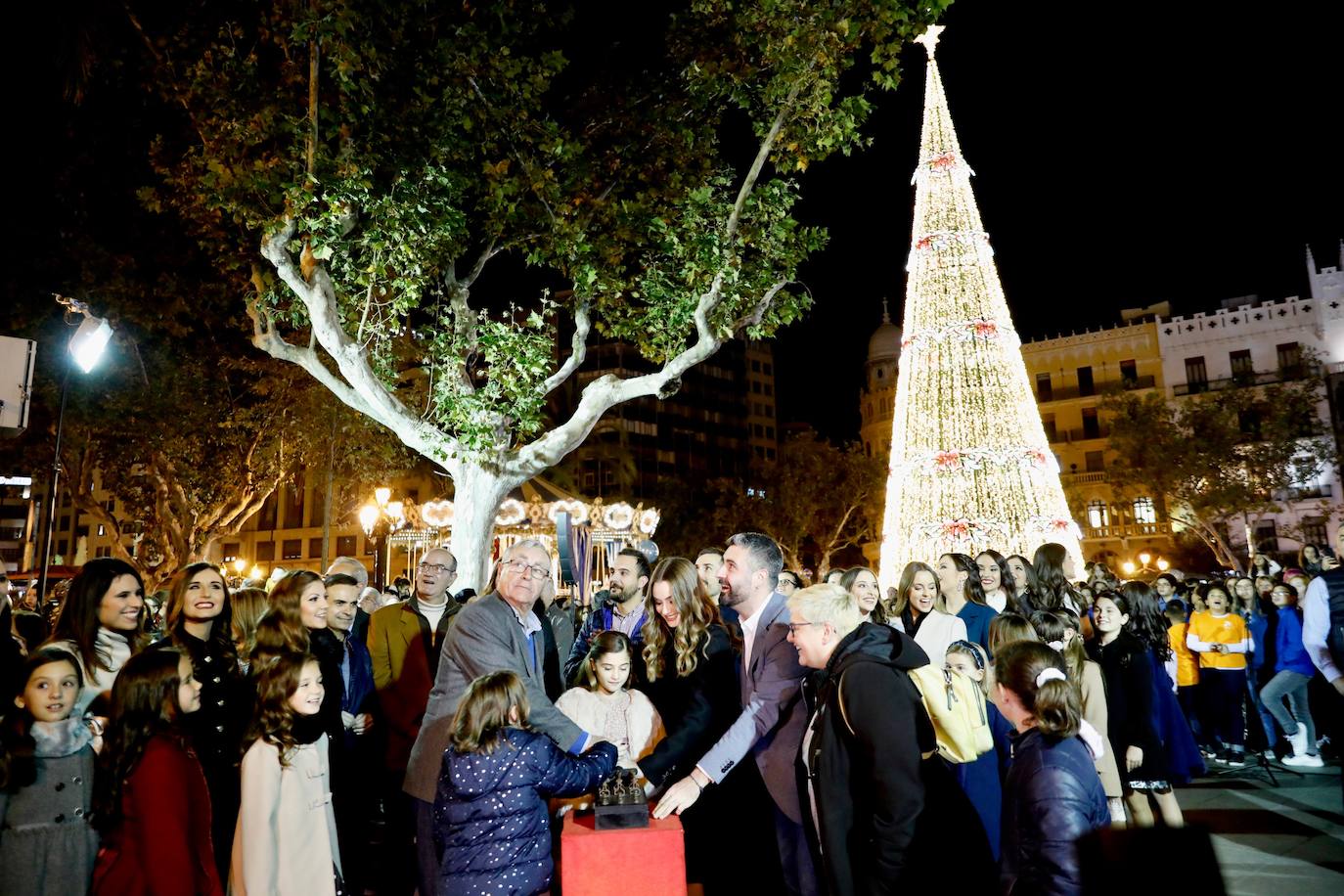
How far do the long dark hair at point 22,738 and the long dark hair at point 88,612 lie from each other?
2.07ft

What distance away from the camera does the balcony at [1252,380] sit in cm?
2958

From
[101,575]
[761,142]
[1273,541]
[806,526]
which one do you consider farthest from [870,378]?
[101,575]

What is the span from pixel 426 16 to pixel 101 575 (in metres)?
7.79

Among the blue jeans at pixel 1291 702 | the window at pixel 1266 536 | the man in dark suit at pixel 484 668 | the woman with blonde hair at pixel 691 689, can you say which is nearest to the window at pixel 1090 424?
the window at pixel 1266 536

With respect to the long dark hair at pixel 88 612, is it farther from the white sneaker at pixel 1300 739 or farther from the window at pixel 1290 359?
the window at pixel 1290 359

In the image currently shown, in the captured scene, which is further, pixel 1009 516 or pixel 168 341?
pixel 168 341

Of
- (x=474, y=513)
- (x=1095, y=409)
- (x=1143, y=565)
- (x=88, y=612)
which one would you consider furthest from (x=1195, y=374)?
(x=88, y=612)

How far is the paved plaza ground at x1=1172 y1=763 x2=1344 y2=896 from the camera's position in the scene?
193 inches

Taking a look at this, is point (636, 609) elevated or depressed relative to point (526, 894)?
elevated

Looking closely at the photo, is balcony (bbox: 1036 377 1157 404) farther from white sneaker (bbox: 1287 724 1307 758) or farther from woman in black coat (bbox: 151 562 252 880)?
woman in black coat (bbox: 151 562 252 880)

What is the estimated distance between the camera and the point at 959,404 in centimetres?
1488

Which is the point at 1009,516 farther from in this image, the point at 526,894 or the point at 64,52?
the point at 64,52

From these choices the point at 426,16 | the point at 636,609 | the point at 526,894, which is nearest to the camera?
the point at 526,894

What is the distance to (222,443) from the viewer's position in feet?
61.7
